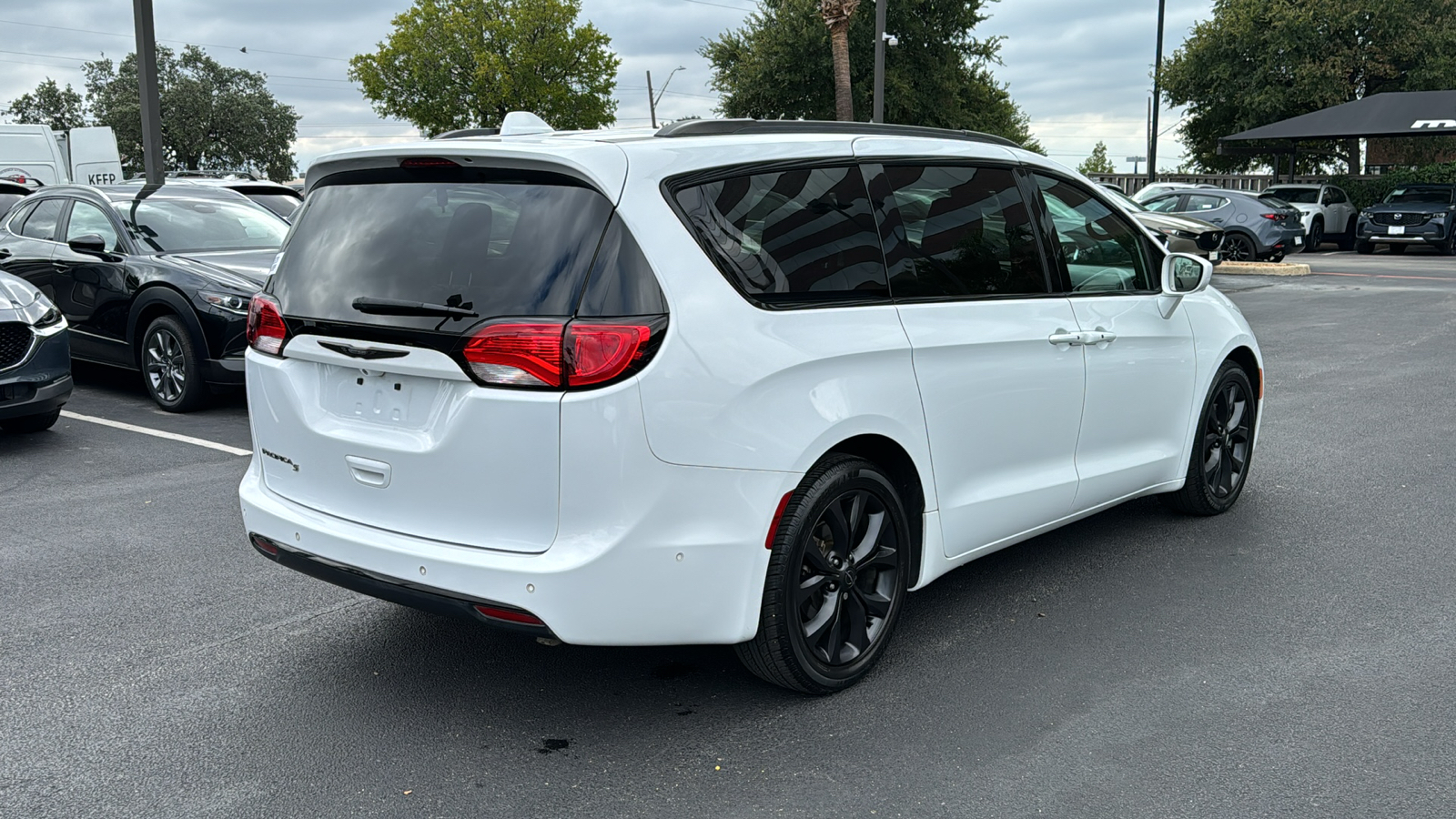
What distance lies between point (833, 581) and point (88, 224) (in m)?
8.34

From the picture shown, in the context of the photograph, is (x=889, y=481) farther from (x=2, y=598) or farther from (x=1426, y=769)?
(x=2, y=598)

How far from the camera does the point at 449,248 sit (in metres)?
3.42

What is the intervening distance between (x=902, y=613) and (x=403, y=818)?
2110 mm

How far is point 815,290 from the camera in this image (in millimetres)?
3639

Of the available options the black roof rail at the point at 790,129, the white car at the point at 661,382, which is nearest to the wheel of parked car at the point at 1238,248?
the black roof rail at the point at 790,129

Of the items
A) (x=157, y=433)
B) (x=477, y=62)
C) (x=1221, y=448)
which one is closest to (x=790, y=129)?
(x=1221, y=448)

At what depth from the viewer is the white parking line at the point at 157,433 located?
24.4 feet

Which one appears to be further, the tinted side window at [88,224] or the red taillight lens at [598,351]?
the tinted side window at [88,224]

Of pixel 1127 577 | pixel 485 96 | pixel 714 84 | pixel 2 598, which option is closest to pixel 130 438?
pixel 2 598

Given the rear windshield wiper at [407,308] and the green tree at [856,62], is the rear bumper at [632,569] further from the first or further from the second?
the green tree at [856,62]

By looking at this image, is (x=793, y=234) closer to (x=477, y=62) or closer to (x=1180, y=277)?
(x=1180, y=277)

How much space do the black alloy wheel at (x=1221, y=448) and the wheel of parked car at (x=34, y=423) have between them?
689cm

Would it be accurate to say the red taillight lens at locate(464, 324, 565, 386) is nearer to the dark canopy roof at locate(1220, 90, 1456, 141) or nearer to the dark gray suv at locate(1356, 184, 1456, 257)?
the dark gray suv at locate(1356, 184, 1456, 257)

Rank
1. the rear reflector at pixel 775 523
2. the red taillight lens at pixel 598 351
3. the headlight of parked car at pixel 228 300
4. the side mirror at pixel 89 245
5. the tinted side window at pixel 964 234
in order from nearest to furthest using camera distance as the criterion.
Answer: the red taillight lens at pixel 598 351, the rear reflector at pixel 775 523, the tinted side window at pixel 964 234, the headlight of parked car at pixel 228 300, the side mirror at pixel 89 245
